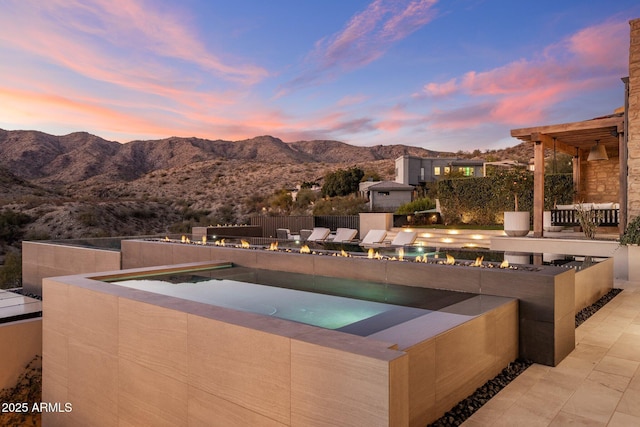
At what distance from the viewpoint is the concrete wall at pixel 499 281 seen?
13.1ft

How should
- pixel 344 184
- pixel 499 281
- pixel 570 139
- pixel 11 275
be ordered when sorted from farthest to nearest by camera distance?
pixel 344 184 < pixel 11 275 < pixel 570 139 < pixel 499 281

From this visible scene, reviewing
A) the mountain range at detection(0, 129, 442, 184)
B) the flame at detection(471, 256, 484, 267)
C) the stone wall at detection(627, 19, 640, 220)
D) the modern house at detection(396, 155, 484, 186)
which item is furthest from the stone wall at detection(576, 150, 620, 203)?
the mountain range at detection(0, 129, 442, 184)

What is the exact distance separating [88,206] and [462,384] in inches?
1111

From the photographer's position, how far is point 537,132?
405 inches

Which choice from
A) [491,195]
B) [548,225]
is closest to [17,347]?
[548,225]

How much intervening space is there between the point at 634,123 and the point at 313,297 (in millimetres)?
8006

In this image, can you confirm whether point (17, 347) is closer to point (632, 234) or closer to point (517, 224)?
point (517, 224)

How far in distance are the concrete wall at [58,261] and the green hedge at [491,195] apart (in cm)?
1196

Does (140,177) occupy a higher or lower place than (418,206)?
higher

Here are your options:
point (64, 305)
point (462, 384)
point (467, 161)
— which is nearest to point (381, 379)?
point (462, 384)

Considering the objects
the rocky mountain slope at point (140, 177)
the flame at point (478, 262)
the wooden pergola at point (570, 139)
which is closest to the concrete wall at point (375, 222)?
the wooden pergola at point (570, 139)

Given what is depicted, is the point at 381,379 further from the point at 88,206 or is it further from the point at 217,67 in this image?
the point at 88,206

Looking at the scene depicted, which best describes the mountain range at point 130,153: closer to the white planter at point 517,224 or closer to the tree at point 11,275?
the white planter at point 517,224

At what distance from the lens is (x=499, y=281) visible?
14.7ft
